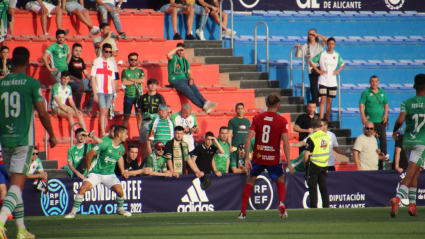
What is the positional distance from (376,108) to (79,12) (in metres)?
→ 8.98

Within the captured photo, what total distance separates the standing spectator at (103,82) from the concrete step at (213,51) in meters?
4.31

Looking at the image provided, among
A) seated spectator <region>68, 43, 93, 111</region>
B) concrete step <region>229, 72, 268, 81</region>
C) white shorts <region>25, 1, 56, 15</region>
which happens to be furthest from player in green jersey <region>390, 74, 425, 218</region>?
white shorts <region>25, 1, 56, 15</region>

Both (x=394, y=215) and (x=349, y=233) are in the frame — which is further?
(x=394, y=215)

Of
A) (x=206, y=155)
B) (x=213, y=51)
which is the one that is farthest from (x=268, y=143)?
(x=213, y=51)

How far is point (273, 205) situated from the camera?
12719 mm

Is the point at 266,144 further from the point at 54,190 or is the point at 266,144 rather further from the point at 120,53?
the point at 120,53

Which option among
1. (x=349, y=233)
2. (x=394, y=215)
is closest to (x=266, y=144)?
(x=394, y=215)

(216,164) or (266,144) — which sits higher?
(266,144)

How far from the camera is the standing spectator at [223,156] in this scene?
43.3ft

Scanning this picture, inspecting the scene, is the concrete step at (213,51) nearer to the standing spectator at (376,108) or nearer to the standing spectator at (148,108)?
the standing spectator at (148,108)

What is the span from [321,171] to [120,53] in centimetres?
755

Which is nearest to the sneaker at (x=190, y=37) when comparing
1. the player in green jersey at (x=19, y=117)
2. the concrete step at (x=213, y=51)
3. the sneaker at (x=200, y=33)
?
the sneaker at (x=200, y=33)

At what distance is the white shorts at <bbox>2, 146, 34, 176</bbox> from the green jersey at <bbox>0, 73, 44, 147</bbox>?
0.21 feet

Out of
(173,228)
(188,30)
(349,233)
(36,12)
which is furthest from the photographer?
(188,30)
